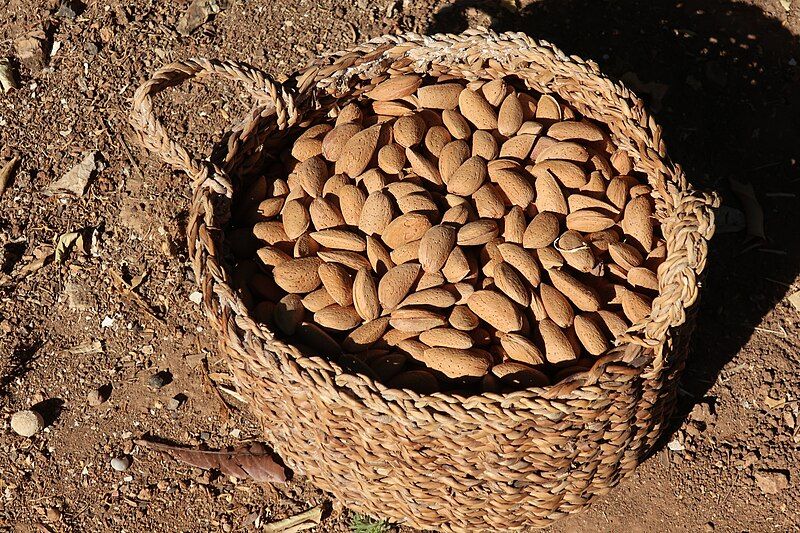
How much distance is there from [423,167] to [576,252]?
0.46 meters

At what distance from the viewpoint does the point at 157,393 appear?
242 centimetres

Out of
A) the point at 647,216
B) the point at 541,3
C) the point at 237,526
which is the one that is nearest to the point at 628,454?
the point at 647,216

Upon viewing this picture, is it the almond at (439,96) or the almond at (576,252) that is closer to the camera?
the almond at (576,252)

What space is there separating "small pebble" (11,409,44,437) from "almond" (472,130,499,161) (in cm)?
146

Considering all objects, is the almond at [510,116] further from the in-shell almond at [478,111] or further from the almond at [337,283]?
the almond at [337,283]

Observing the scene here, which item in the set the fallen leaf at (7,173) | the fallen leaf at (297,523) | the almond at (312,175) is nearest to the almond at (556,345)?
the almond at (312,175)

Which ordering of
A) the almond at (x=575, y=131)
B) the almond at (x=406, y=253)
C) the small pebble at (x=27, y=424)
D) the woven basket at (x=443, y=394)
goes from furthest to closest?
→ the small pebble at (x=27, y=424)
the almond at (x=575, y=131)
the almond at (x=406, y=253)
the woven basket at (x=443, y=394)

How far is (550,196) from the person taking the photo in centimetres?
210

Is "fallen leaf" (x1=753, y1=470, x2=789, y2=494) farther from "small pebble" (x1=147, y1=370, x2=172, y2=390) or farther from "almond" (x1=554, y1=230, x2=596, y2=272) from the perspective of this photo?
"small pebble" (x1=147, y1=370, x2=172, y2=390)

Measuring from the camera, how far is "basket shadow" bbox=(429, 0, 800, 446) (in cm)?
247

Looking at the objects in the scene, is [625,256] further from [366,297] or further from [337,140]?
[337,140]

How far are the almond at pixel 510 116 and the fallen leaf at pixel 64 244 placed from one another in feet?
4.58

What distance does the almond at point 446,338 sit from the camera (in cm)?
189

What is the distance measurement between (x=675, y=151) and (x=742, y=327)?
62 cm
